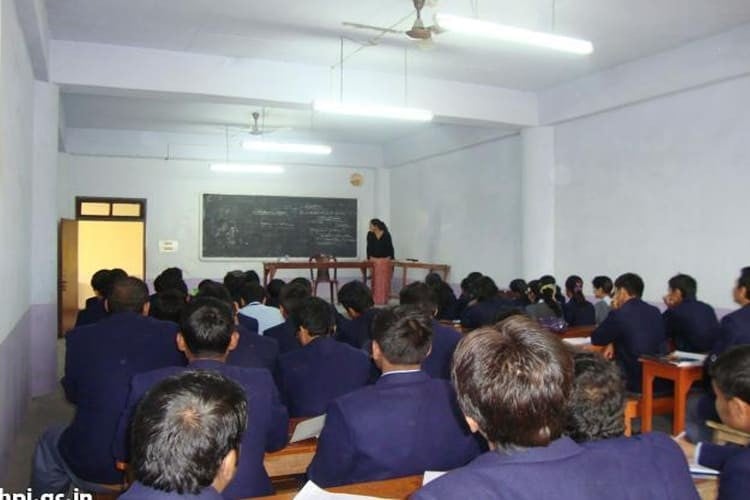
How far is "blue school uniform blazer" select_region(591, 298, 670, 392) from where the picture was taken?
3982 mm

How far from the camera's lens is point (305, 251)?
10977 mm

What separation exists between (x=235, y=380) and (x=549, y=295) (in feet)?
12.5

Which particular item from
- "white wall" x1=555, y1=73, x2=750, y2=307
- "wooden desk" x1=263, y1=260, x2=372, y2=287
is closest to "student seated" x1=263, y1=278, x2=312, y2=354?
"white wall" x1=555, y1=73, x2=750, y2=307

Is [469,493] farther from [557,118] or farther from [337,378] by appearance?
[557,118]

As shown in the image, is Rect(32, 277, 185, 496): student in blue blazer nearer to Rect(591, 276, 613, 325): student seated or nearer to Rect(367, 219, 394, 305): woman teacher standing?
Rect(591, 276, 613, 325): student seated

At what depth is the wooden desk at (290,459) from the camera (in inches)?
81.4

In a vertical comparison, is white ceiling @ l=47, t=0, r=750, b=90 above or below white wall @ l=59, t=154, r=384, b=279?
above

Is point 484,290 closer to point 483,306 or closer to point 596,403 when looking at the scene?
point 483,306

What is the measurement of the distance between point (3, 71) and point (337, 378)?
231 cm

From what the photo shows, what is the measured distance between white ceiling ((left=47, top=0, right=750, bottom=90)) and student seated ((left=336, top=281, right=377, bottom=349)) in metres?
2.26

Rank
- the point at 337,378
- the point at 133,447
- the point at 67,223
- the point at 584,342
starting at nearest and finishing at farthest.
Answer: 1. the point at 133,447
2. the point at 337,378
3. the point at 584,342
4. the point at 67,223

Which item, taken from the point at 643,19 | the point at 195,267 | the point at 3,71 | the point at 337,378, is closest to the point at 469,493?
the point at 337,378

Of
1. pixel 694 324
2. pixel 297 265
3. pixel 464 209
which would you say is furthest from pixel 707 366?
pixel 297 265

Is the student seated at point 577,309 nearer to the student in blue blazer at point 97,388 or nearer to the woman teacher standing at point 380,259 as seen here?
the student in blue blazer at point 97,388
